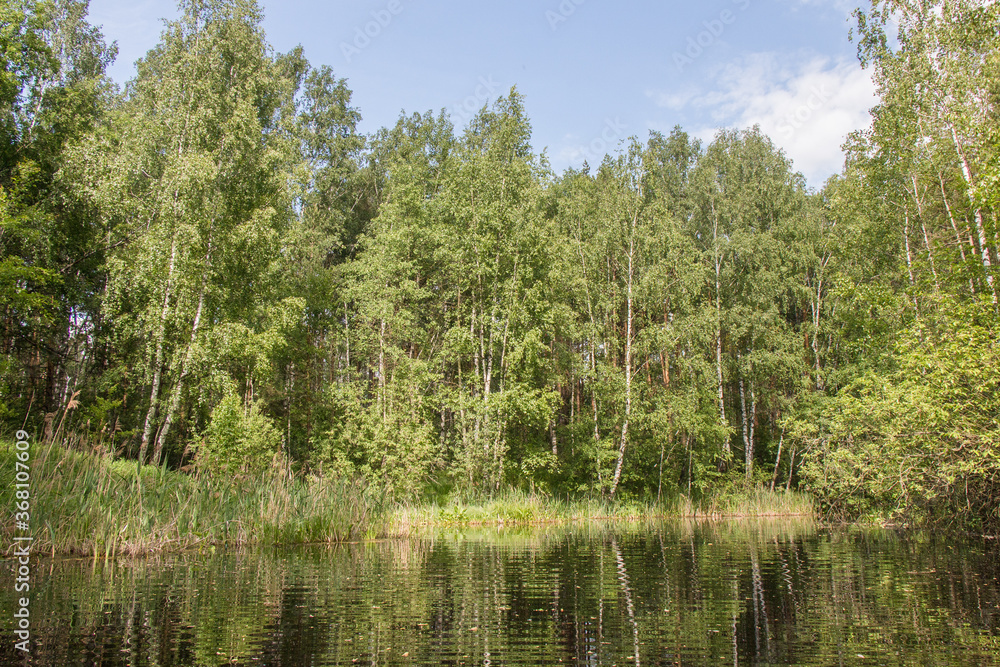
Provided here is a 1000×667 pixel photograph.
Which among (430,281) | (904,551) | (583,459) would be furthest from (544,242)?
(904,551)

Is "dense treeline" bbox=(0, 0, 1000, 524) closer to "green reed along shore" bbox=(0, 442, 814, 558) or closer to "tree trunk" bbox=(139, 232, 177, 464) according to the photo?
"tree trunk" bbox=(139, 232, 177, 464)

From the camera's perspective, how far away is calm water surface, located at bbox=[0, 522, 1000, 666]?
14.0ft

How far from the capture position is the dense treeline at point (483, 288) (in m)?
16.7

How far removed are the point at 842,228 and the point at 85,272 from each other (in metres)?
32.2

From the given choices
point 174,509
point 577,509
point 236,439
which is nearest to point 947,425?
point 577,509

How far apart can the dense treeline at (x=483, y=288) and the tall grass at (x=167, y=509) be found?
433 centimetres

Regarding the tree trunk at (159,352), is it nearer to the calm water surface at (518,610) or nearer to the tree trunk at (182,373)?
the tree trunk at (182,373)

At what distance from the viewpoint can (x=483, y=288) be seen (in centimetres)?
2647

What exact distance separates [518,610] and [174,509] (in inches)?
296

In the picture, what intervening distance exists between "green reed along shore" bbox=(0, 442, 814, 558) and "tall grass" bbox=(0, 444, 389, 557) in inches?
0.6

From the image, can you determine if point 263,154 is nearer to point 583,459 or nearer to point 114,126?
point 114,126

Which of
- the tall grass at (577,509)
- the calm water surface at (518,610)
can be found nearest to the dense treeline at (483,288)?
the tall grass at (577,509)

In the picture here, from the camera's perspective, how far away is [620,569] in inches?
343

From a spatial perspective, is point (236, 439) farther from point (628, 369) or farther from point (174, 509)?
point (628, 369)
